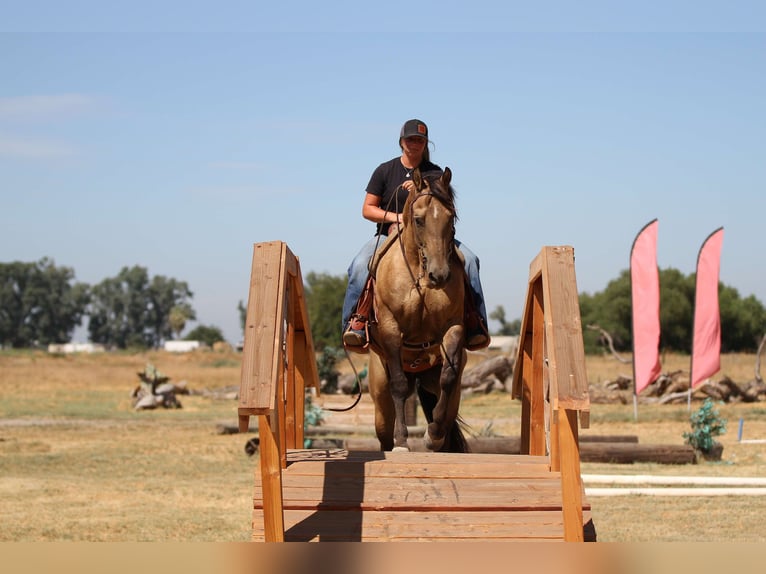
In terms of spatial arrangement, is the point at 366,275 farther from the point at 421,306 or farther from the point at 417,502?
the point at 417,502

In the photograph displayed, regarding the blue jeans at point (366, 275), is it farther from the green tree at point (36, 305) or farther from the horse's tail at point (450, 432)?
the green tree at point (36, 305)

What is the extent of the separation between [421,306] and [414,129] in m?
1.52

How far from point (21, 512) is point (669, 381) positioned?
24579 mm

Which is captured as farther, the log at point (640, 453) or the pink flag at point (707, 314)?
the pink flag at point (707, 314)

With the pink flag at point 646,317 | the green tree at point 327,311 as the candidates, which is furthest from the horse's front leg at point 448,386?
the green tree at point 327,311

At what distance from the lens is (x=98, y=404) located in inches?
1324

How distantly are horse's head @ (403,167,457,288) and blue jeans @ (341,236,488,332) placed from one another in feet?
1.19

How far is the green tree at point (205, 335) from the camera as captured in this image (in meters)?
132

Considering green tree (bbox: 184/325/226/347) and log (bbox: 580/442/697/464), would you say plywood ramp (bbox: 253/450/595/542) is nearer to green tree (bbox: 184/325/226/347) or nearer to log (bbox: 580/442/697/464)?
log (bbox: 580/442/697/464)

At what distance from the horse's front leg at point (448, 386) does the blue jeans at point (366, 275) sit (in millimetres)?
396

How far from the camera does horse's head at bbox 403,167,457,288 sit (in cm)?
689

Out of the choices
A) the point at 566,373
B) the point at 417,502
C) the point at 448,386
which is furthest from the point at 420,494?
the point at 448,386

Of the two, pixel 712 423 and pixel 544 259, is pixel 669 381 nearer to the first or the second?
pixel 712 423

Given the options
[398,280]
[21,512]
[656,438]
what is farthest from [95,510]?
[656,438]
